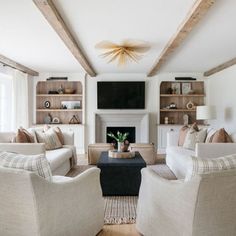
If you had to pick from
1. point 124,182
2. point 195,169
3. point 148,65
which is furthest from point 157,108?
point 195,169

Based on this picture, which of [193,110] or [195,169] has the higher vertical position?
[193,110]

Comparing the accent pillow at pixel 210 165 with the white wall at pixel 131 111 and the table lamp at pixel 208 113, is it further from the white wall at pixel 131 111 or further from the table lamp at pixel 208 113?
the white wall at pixel 131 111

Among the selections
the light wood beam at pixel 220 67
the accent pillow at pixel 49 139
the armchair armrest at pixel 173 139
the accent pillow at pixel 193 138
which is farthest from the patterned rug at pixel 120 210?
the light wood beam at pixel 220 67

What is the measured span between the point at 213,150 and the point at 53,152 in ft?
8.61

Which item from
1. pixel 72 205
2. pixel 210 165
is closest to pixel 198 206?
pixel 210 165

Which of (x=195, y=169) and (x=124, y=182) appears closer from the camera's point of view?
(x=195, y=169)

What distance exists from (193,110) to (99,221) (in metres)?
5.60

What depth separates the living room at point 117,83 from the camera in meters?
2.53

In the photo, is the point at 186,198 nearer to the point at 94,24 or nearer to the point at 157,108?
the point at 94,24

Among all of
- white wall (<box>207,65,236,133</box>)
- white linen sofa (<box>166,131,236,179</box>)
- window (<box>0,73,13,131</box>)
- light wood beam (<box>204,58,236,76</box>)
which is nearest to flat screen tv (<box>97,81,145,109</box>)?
light wood beam (<box>204,58,236,76</box>)

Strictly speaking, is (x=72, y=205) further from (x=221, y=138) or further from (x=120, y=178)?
(x=221, y=138)

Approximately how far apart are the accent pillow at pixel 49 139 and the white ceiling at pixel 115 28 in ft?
4.95

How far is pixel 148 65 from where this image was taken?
6.18m

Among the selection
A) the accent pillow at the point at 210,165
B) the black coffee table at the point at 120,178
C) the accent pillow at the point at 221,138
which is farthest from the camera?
the accent pillow at the point at 221,138
